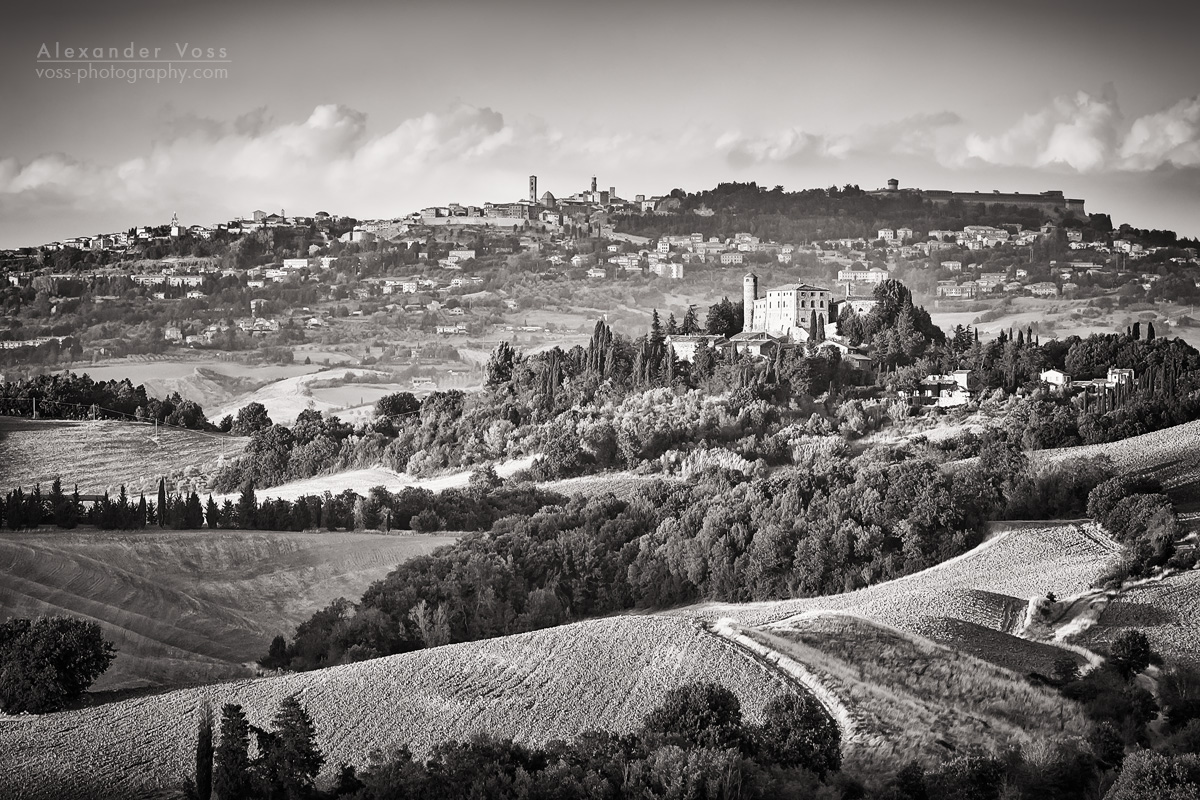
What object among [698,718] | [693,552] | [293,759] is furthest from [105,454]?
[698,718]

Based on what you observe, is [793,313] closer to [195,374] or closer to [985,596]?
[985,596]

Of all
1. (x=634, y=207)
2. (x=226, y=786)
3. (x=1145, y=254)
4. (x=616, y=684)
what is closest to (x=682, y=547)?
(x=616, y=684)

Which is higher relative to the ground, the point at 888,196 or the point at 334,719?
the point at 888,196

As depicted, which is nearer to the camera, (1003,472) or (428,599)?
(428,599)

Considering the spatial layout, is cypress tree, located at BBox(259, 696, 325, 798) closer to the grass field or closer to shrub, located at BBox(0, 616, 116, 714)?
shrub, located at BBox(0, 616, 116, 714)

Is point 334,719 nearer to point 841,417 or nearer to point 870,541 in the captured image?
point 870,541

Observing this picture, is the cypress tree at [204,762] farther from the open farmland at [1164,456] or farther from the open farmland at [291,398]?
the open farmland at [291,398]

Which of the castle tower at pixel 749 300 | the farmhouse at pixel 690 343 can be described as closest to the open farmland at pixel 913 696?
the farmhouse at pixel 690 343
